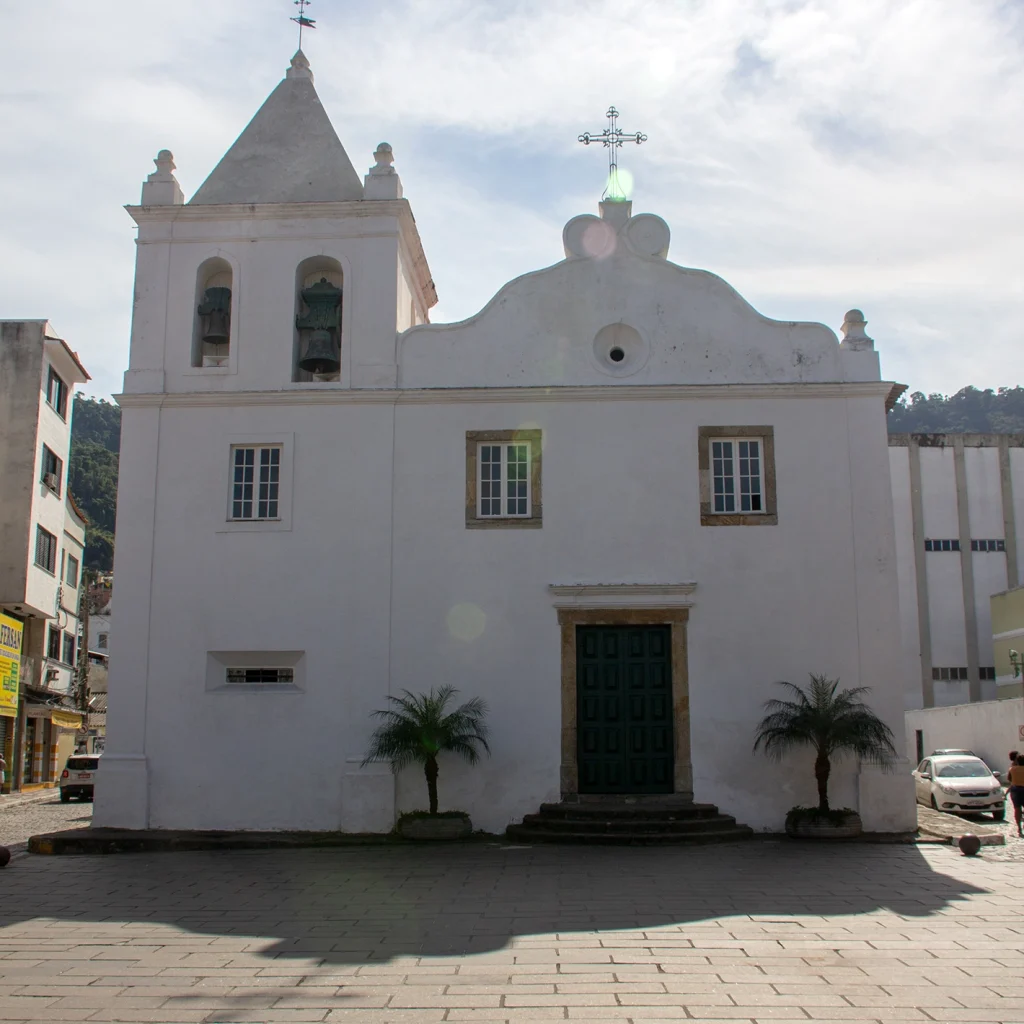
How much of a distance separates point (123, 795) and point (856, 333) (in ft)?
41.5

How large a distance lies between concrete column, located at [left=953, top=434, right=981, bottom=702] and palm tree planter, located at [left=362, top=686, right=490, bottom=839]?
30892mm

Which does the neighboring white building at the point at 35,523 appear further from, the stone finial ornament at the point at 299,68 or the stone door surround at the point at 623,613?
the stone door surround at the point at 623,613

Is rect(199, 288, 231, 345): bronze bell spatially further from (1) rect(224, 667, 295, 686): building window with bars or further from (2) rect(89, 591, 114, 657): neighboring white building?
(2) rect(89, 591, 114, 657): neighboring white building

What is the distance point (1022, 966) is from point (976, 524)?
3782 centimetres

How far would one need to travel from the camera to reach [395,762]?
52.9ft

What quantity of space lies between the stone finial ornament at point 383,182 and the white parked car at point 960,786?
45.1 ft

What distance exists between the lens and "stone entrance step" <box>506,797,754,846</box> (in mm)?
14930

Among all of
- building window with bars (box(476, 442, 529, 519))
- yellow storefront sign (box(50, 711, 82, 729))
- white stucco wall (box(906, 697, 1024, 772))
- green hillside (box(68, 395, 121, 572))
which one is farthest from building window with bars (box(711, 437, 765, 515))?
green hillside (box(68, 395, 121, 572))

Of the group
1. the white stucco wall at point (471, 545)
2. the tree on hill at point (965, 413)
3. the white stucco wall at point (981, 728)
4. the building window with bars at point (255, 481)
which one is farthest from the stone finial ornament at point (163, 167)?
the tree on hill at point (965, 413)

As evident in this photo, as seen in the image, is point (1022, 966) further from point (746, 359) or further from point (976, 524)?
point (976, 524)

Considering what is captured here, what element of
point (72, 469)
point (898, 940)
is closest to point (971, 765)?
point (898, 940)

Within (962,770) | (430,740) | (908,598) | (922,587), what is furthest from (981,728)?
(430,740)

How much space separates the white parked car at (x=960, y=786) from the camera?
21672mm

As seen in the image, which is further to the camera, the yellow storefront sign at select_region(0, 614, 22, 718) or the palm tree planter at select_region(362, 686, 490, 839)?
the yellow storefront sign at select_region(0, 614, 22, 718)
